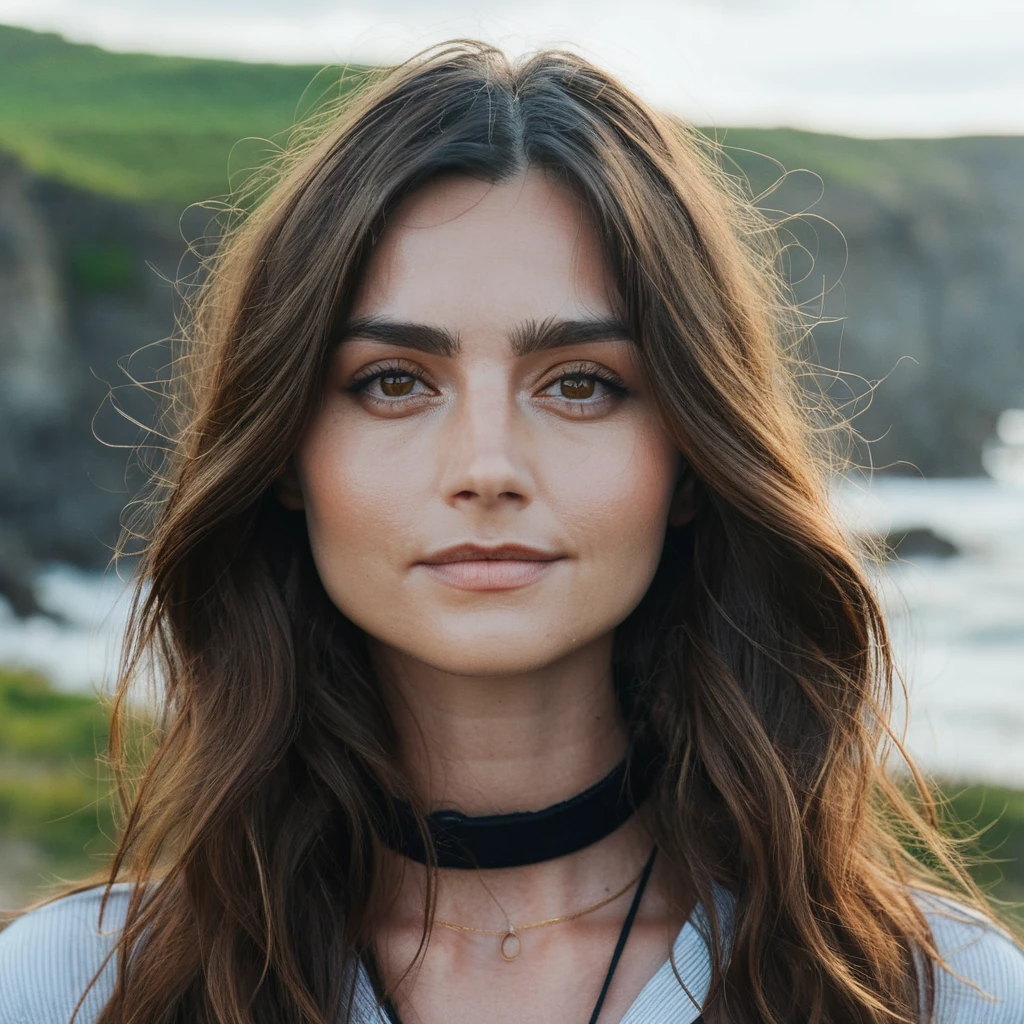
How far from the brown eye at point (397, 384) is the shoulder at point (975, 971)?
1.36 m

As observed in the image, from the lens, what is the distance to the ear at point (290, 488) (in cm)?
239

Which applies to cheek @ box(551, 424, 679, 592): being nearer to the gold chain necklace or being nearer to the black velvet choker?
the black velvet choker

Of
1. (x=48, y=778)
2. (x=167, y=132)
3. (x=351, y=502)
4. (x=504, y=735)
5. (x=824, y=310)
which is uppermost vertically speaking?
(x=167, y=132)

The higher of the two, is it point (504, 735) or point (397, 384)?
point (397, 384)

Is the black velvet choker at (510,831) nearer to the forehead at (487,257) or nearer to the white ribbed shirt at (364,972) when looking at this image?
the white ribbed shirt at (364,972)

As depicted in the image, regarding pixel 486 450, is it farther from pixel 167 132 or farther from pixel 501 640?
pixel 167 132

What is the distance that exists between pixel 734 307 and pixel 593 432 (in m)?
0.39

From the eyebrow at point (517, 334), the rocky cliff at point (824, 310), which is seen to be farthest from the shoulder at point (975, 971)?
the rocky cliff at point (824, 310)

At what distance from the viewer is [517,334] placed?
7.06 ft

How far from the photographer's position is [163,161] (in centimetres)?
1456

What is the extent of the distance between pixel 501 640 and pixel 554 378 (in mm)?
438

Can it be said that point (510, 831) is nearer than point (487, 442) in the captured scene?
No

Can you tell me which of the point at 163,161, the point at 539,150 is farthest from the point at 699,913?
the point at 163,161

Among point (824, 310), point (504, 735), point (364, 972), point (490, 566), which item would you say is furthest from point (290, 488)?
point (824, 310)
